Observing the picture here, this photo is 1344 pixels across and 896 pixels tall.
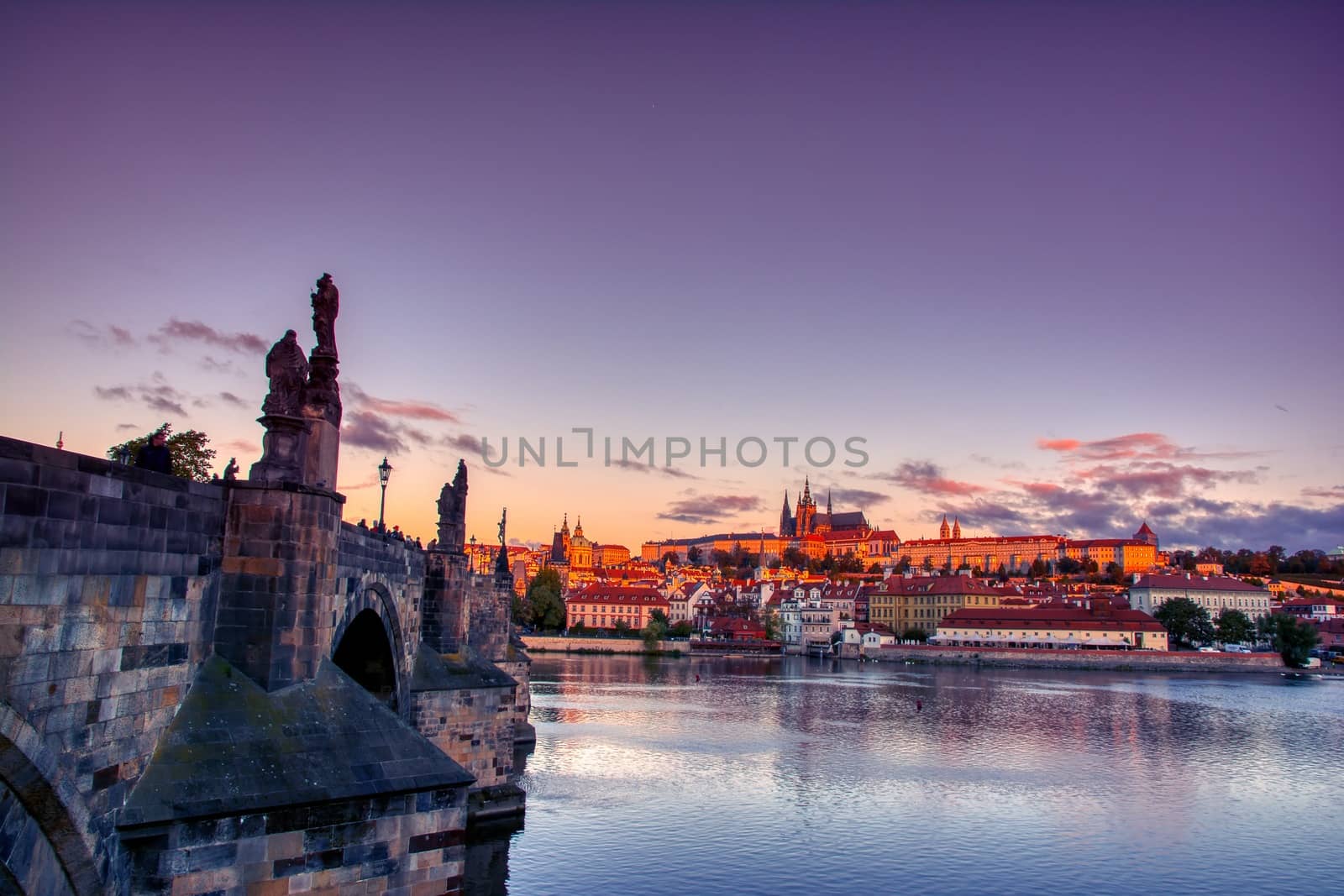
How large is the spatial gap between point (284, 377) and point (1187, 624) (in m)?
140

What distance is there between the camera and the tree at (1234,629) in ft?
426

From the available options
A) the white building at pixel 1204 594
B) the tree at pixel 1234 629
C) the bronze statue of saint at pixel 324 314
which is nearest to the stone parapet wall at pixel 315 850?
the bronze statue of saint at pixel 324 314

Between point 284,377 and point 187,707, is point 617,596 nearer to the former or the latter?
point 284,377

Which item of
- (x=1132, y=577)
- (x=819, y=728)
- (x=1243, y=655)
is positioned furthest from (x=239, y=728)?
(x=1132, y=577)

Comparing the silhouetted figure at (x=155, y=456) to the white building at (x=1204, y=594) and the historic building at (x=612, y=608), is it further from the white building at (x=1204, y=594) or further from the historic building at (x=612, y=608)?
the white building at (x=1204, y=594)

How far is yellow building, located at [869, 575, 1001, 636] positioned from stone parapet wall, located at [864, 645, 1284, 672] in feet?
56.7

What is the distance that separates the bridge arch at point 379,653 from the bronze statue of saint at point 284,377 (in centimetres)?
784

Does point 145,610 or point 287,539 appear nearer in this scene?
Result: point 145,610

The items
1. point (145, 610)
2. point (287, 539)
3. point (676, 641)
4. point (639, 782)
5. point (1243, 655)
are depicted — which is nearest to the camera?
point (145, 610)

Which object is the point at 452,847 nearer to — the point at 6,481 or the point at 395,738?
the point at 395,738

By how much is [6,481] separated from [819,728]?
48.6 meters

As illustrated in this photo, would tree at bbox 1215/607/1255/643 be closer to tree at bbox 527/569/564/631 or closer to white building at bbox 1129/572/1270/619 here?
white building at bbox 1129/572/1270/619

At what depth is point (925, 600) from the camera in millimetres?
141250

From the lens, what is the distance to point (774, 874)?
2458 centimetres
